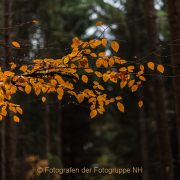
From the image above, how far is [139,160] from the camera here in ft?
33.9

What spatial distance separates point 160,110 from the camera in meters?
4.30

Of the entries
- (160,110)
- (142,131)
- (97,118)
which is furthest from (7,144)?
(97,118)

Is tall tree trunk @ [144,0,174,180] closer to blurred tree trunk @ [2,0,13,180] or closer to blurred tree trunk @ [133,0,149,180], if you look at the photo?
blurred tree trunk @ [2,0,13,180]

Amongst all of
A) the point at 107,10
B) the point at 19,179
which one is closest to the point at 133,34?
the point at 107,10

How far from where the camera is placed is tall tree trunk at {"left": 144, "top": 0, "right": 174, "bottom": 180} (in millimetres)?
4090

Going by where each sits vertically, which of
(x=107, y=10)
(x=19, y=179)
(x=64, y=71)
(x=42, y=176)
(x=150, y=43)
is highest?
(x=107, y=10)

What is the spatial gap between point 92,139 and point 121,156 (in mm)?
1939

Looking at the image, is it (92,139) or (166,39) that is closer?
(166,39)

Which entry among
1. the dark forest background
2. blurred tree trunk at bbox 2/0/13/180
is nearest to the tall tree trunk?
the dark forest background

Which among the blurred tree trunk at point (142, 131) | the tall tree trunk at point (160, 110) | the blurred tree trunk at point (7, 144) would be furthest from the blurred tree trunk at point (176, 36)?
the blurred tree trunk at point (142, 131)

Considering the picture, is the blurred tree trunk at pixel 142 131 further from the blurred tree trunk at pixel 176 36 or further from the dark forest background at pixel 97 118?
the blurred tree trunk at pixel 176 36

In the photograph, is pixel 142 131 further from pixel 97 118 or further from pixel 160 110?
pixel 160 110

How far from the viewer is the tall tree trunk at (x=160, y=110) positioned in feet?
13.4

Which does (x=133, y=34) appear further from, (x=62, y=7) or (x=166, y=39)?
(x=62, y=7)
